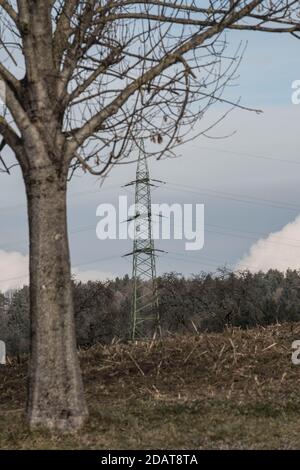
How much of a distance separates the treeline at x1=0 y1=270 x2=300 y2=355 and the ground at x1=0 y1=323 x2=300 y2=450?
41.3 metres

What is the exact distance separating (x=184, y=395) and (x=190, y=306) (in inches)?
2027

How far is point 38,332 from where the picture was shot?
29.3 ft

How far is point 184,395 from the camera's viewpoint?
34.8ft

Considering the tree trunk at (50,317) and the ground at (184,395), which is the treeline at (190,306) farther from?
the tree trunk at (50,317)

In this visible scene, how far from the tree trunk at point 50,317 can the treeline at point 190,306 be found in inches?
1809

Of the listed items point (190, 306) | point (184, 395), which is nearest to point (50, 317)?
point (184, 395)

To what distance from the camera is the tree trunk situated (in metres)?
8.89

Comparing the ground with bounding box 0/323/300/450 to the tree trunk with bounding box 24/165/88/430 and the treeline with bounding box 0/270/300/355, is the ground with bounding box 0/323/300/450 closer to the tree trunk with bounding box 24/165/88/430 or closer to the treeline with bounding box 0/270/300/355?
the tree trunk with bounding box 24/165/88/430

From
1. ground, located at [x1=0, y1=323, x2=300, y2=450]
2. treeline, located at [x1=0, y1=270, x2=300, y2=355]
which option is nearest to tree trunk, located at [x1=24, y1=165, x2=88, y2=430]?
ground, located at [x1=0, y1=323, x2=300, y2=450]

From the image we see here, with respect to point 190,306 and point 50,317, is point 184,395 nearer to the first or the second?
point 50,317

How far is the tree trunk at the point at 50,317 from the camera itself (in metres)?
8.89

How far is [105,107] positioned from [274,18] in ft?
10.5

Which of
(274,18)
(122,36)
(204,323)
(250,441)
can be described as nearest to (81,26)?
(122,36)

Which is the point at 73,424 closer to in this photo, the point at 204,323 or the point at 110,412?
the point at 110,412
